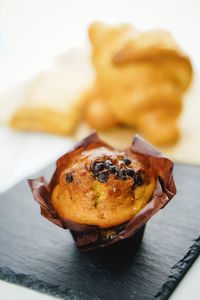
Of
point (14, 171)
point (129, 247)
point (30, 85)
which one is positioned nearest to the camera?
point (129, 247)

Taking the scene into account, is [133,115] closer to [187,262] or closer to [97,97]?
[97,97]

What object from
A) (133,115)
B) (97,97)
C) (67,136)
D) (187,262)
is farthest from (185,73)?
(187,262)

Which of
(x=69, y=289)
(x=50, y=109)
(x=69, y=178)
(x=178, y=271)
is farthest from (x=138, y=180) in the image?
(x=50, y=109)

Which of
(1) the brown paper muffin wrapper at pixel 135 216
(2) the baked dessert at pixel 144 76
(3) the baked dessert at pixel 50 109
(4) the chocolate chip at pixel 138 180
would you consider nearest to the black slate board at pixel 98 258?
(1) the brown paper muffin wrapper at pixel 135 216

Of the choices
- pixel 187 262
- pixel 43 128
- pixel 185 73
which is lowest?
pixel 187 262

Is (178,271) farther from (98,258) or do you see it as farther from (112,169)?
(112,169)

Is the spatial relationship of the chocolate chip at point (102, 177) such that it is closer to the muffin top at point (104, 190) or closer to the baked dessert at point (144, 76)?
the muffin top at point (104, 190)

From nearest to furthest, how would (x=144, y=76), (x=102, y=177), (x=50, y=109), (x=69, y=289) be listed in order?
(x=69, y=289), (x=102, y=177), (x=144, y=76), (x=50, y=109)
